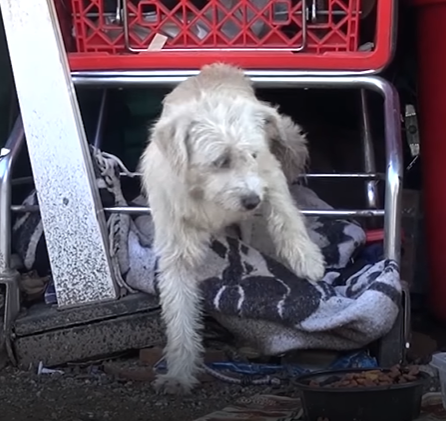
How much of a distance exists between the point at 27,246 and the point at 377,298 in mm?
936

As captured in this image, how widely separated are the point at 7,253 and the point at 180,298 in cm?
47

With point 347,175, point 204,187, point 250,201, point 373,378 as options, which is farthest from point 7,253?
point 373,378

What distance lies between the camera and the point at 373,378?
2217 mm

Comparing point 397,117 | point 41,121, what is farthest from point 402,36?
point 41,121

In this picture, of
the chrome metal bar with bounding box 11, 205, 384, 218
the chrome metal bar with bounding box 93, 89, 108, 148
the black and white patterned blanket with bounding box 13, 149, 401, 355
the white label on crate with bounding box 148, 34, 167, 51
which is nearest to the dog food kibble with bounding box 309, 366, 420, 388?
the black and white patterned blanket with bounding box 13, 149, 401, 355

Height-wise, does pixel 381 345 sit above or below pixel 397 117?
below

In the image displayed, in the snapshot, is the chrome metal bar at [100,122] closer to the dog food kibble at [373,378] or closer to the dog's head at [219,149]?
the dog's head at [219,149]

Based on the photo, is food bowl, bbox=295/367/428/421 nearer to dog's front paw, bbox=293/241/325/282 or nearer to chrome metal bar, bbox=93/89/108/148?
dog's front paw, bbox=293/241/325/282

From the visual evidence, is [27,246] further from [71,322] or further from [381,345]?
[381,345]

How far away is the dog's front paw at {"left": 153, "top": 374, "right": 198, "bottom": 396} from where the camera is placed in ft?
8.15

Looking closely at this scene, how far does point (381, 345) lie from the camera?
A: 2.54 metres

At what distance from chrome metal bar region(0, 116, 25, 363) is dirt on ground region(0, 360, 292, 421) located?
0.38 feet

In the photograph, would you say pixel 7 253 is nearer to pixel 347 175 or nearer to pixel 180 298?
pixel 180 298

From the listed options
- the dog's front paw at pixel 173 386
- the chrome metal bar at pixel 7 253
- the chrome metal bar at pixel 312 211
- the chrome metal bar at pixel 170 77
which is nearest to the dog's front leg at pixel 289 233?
the chrome metal bar at pixel 312 211
